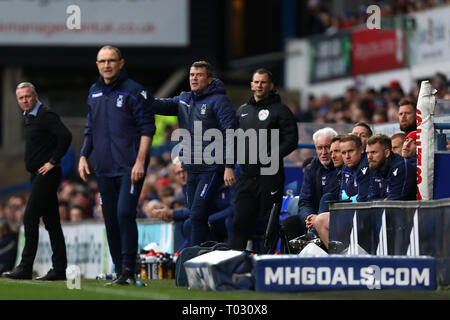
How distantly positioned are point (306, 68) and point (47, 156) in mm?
18583

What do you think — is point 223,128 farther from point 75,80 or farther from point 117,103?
point 75,80

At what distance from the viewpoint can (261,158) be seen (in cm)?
1078

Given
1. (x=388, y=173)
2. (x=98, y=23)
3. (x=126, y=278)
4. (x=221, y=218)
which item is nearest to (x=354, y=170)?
(x=388, y=173)

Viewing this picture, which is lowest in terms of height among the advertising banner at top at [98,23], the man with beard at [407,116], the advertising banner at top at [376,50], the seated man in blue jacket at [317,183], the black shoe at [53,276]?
the black shoe at [53,276]

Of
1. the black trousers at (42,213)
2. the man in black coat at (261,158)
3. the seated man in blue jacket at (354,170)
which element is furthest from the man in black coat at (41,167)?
the seated man in blue jacket at (354,170)

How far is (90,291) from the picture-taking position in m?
8.78

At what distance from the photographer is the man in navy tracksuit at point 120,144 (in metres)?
9.88

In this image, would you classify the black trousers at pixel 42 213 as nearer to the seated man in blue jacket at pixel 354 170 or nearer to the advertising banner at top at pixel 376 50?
the seated man in blue jacket at pixel 354 170

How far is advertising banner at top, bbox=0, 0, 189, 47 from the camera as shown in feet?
94.3

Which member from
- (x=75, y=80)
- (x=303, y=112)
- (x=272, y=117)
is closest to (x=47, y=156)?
(x=272, y=117)

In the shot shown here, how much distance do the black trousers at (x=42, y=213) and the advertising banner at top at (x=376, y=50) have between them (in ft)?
47.1

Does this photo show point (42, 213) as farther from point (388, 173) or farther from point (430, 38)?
point (430, 38)

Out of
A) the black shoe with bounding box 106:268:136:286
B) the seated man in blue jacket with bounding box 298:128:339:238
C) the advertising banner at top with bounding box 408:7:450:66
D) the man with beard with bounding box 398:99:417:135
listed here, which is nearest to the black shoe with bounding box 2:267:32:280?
the black shoe with bounding box 106:268:136:286

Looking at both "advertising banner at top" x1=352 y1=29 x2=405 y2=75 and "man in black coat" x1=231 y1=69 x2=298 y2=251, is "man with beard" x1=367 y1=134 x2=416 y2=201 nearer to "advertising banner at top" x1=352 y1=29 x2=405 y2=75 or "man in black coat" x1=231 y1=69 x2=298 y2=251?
"man in black coat" x1=231 y1=69 x2=298 y2=251
